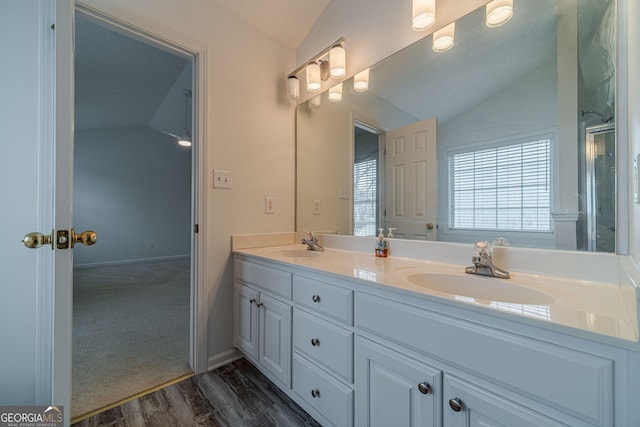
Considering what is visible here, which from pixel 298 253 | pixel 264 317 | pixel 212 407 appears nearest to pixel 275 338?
pixel 264 317

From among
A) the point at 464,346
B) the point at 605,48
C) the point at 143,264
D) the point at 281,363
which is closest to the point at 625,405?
the point at 464,346

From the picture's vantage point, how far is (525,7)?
1069mm

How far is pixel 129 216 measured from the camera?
550 centimetres

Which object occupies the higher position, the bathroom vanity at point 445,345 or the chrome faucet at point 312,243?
the chrome faucet at point 312,243

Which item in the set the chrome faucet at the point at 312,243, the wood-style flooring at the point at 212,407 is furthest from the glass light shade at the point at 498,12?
the wood-style flooring at the point at 212,407

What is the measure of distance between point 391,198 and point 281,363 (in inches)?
43.1

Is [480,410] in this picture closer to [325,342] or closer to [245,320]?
[325,342]

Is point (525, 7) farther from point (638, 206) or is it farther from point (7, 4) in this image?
point (7, 4)

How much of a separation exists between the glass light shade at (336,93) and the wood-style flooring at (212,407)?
1.89m

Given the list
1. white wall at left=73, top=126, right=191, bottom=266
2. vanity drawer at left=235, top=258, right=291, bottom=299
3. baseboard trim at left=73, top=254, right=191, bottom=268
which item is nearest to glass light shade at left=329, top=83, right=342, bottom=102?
vanity drawer at left=235, top=258, right=291, bottom=299

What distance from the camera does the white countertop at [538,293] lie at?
22.4 inches

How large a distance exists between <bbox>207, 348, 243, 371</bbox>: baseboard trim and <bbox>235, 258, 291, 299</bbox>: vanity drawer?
1.65 ft

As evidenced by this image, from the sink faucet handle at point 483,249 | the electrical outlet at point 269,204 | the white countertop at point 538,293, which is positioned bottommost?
the white countertop at point 538,293

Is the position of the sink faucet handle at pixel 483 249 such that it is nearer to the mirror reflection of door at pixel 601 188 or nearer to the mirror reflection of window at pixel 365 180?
the mirror reflection of door at pixel 601 188
